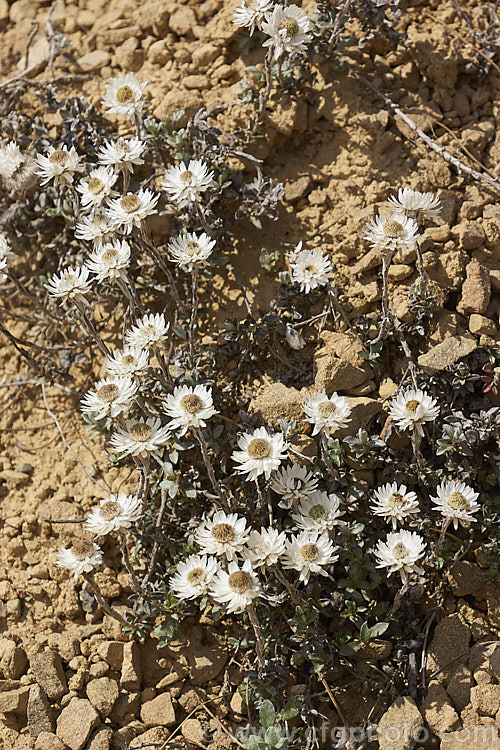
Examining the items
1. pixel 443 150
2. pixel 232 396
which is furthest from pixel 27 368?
pixel 443 150

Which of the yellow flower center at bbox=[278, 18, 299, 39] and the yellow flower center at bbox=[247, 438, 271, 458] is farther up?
the yellow flower center at bbox=[278, 18, 299, 39]

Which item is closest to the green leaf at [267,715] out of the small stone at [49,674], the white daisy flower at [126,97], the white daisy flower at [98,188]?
the small stone at [49,674]

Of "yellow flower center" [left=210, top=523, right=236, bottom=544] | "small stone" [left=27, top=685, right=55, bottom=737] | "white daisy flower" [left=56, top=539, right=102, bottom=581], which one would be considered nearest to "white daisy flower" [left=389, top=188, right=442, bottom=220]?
"yellow flower center" [left=210, top=523, right=236, bottom=544]

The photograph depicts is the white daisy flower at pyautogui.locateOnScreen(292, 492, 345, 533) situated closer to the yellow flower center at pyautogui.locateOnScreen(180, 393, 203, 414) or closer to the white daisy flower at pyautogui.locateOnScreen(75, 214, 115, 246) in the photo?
the yellow flower center at pyautogui.locateOnScreen(180, 393, 203, 414)

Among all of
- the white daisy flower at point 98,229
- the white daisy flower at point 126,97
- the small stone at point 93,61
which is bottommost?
the white daisy flower at point 98,229

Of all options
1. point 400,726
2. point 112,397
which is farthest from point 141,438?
point 400,726

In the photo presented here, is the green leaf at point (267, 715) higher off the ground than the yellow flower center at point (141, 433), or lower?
lower

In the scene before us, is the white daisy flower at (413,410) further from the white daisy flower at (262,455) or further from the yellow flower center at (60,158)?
the yellow flower center at (60,158)
